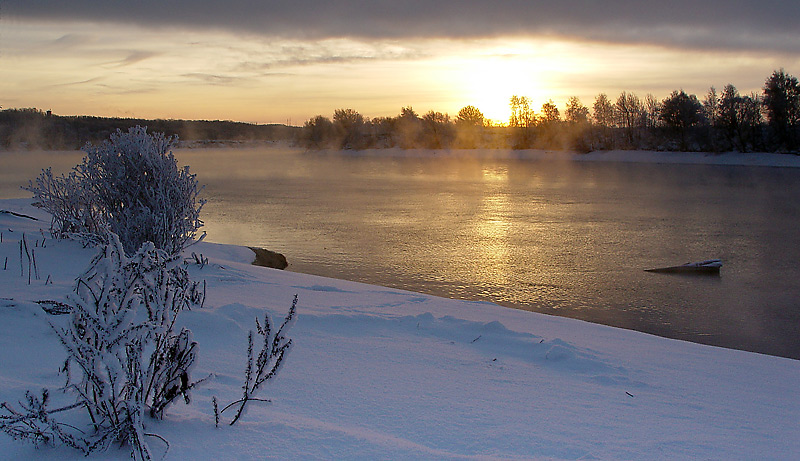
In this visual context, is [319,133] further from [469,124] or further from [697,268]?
[697,268]

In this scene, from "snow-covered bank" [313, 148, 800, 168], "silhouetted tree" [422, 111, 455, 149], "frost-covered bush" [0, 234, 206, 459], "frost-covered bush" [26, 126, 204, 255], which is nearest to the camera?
"frost-covered bush" [0, 234, 206, 459]

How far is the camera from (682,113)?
5172 cm

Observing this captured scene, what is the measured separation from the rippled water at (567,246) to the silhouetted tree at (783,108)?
2637cm

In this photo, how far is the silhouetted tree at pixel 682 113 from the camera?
51.6 meters

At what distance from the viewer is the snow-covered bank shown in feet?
136

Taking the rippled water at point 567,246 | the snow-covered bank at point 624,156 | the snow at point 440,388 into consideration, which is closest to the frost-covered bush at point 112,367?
the snow at point 440,388

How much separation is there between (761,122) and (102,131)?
62522 mm

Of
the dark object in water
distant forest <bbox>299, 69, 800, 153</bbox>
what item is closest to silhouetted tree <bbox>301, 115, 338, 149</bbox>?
distant forest <bbox>299, 69, 800, 153</bbox>

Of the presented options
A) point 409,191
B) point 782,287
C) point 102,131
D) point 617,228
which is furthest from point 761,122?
point 102,131

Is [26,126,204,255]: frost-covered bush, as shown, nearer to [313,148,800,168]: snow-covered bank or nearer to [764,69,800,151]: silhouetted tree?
[313,148,800,168]: snow-covered bank

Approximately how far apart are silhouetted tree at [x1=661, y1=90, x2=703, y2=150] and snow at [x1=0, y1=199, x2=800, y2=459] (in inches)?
2065

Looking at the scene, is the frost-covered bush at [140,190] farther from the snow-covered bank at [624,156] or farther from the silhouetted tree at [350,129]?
the silhouetted tree at [350,129]

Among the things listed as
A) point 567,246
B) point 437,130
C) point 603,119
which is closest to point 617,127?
point 603,119

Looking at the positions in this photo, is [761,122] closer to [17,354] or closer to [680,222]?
[680,222]
